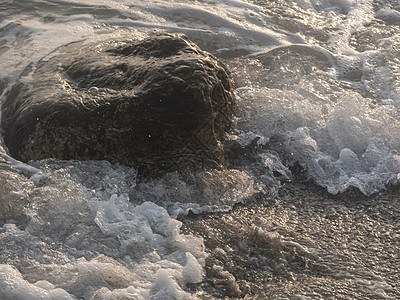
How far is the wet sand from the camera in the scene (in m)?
2.87

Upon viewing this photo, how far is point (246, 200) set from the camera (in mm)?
3625

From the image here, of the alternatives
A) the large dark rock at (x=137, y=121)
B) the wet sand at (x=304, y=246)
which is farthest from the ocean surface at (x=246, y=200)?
the large dark rock at (x=137, y=121)

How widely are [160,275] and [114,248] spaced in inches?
14.7

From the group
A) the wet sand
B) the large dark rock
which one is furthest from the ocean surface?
the large dark rock

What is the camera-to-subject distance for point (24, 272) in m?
2.83

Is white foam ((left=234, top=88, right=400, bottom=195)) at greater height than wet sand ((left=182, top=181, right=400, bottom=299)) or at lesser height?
greater

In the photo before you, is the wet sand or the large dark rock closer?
the wet sand

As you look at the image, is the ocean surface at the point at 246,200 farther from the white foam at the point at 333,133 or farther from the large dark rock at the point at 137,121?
the large dark rock at the point at 137,121

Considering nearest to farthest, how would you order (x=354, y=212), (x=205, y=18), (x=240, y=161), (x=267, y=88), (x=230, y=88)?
(x=354, y=212) → (x=240, y=161) → (x=230, y=88) → (x=267, y=88) → (x=205, y=18)

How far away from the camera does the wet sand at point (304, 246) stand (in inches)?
113

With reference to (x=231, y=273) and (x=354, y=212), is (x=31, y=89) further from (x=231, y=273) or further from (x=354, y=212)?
(x=354, y=212)

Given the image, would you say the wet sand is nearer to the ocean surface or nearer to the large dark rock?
the ocean surface

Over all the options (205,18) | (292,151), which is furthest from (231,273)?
(205,18)

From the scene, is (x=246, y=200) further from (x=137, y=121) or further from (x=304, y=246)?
(x=137, y=121)
